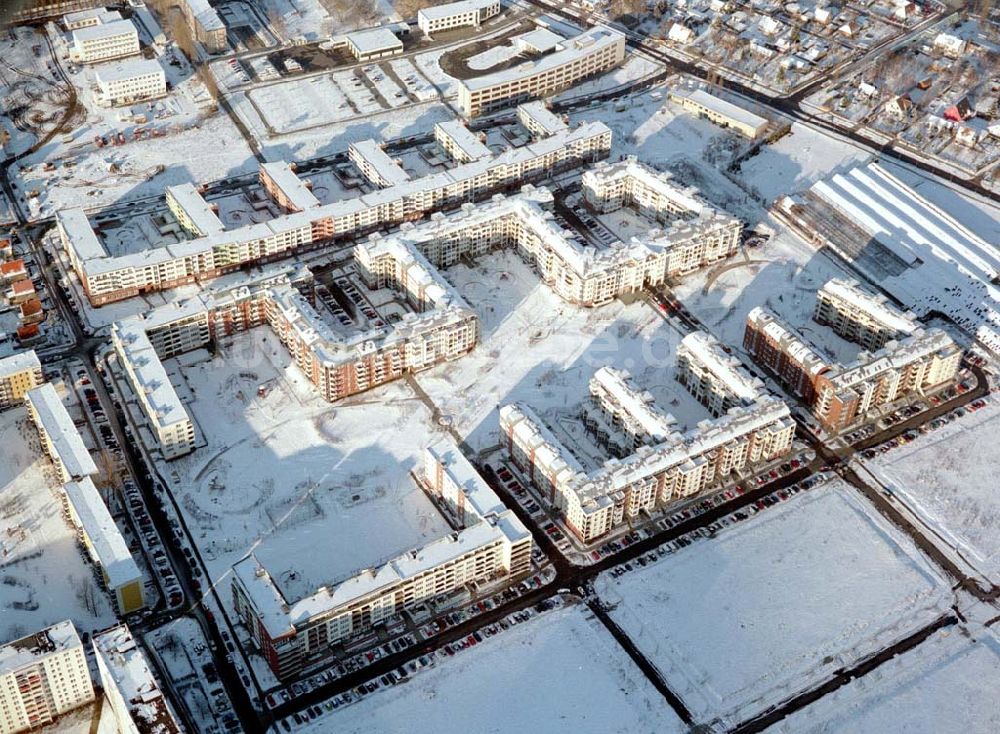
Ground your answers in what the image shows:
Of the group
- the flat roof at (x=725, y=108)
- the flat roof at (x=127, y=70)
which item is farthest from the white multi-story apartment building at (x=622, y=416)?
the flat roof at (x=127, y=70)

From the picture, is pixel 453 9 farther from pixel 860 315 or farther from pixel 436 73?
pixel 860 315

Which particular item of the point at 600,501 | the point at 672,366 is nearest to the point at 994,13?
the point at 672,366

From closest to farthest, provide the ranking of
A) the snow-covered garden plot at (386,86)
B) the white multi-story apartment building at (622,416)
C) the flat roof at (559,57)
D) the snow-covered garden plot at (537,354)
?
1. the white multi-story apartment building at (622,416)
2. the snow-covered garden plot at (537,354)
3. the flat roof at (559,57)
4. the snow-covered garden plot at (386,86)

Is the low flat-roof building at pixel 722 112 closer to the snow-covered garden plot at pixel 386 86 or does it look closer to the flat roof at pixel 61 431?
the snow-covered garden plot at pixel 386 86

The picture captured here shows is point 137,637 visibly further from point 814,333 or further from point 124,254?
point 814,333

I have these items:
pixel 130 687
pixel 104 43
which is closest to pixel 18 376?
pixel 130 687

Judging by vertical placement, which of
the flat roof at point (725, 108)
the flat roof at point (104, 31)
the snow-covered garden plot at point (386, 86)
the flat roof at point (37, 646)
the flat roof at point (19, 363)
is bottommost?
the flat roof at point (37, 646)

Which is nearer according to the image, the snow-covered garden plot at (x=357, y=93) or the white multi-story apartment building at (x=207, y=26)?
the snow-covered garden plot at (x=357, y=93)
